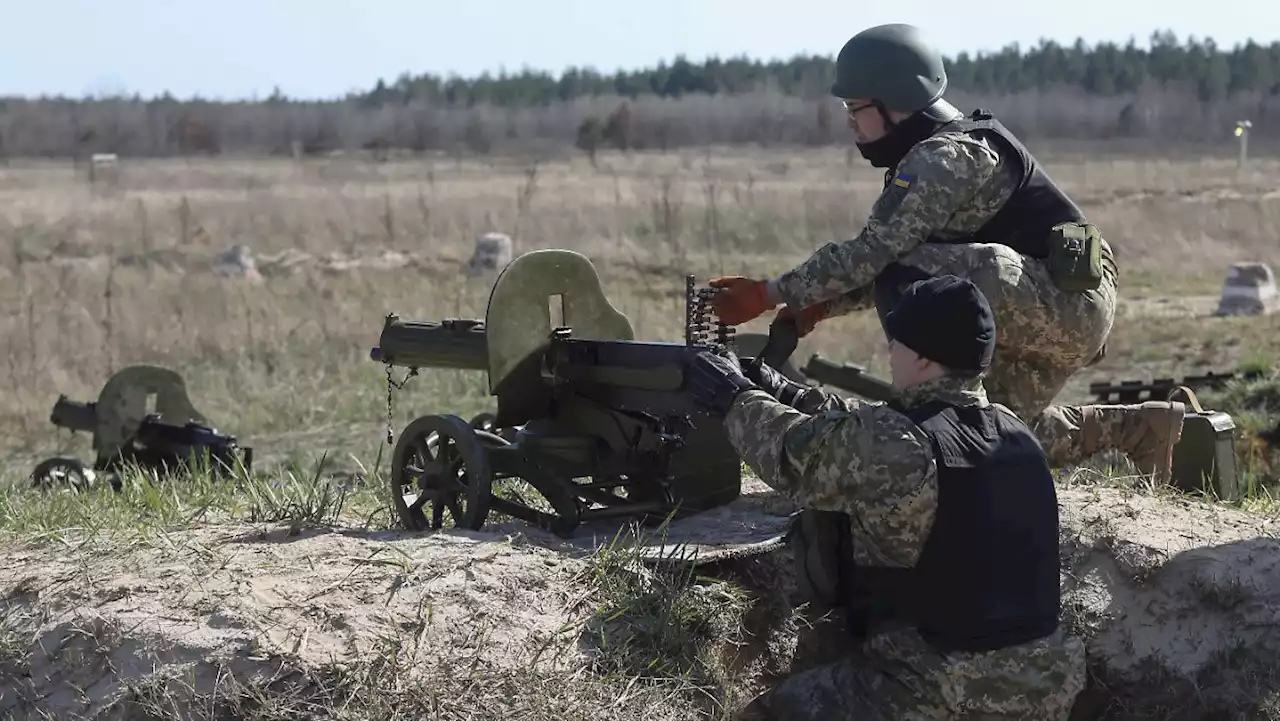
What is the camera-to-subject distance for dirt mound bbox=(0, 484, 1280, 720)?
439cm

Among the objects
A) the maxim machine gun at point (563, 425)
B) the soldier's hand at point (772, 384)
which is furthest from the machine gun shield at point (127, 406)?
the soldier's hand at point (772, 384)

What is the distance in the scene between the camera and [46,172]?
1687 inches

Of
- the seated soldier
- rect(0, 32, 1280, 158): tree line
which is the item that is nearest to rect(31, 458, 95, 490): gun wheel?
the seated soldier

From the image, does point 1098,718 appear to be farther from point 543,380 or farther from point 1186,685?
point 543,380

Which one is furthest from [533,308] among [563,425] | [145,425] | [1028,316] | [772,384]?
[145,425]

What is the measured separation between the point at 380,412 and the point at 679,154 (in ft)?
133

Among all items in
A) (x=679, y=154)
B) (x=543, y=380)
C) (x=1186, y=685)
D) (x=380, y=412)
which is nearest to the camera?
(x=1186, y=685)

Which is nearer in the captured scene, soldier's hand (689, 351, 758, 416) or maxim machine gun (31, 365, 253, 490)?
soldier's hand (689, 351, 758, 416)

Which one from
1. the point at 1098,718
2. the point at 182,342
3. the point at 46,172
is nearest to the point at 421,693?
the point at 1098,718

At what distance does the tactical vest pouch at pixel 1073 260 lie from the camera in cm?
552

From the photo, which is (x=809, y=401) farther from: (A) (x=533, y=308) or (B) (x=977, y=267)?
(A) (x=533, y=308)

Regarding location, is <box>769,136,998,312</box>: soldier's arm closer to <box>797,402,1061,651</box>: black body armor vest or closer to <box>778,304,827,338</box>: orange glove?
<box>778,304,827,338</box>: orange glove

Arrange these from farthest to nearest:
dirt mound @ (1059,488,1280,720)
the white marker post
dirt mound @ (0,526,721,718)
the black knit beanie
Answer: the white marker post
dirt mound @ (1059,488,1280,720)
dirt mound @ (0,526,721,718)
the black knit beanie

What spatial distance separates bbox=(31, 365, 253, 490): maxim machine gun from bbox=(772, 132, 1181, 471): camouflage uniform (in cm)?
476
